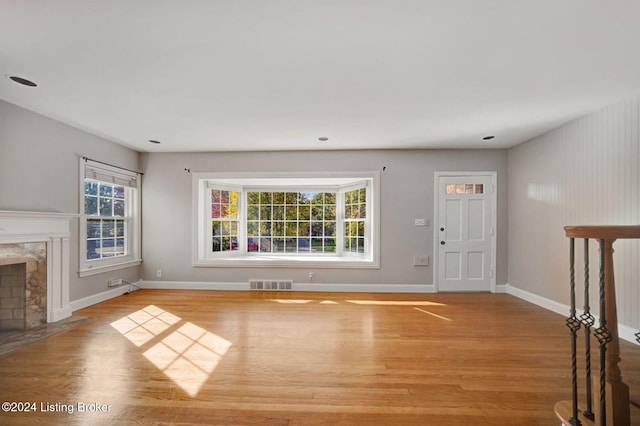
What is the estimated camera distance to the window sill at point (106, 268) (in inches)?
151

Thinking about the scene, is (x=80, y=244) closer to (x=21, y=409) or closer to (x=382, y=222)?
(x=21, y=409)

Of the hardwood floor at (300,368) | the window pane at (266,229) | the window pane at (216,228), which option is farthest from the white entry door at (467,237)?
the window pane at (216,228)

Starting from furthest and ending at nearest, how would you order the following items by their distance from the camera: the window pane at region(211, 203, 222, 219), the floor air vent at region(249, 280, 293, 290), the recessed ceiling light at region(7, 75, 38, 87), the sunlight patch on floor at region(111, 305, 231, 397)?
the window pane at region(211, 203, 222, 219) → the floor air vent at region(249, 280, 293, 290) → the recessed ceiling light at region(7, 75, 38, 87) → the sunlight patch on floor at region(111, 305, 231, 397)

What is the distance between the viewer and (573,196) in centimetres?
345

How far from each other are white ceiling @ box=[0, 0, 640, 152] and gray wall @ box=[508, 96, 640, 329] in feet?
0.95

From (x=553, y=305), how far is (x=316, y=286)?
10.7ft

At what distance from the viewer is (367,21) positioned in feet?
5.73

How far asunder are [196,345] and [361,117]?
292 centimetres

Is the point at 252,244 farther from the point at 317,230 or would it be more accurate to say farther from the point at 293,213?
the point at 317,230

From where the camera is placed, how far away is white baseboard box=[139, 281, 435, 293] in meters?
4.72

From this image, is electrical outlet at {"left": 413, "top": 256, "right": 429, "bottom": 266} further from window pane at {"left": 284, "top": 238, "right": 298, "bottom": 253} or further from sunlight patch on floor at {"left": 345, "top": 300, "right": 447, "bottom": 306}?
window pane at {"left": 284, "top": 238, "right": 298, "bottom": 253}

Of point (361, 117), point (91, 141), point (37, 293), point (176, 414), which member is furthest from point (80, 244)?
point (361, 117)

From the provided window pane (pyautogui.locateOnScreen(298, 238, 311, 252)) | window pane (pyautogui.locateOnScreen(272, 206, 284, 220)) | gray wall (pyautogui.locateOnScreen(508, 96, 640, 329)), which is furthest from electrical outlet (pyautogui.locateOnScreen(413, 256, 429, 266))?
window pane (pyautogui.locateOnScreen(272, 206, 284, 220))

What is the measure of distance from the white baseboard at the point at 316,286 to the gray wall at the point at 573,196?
4.96 feet
